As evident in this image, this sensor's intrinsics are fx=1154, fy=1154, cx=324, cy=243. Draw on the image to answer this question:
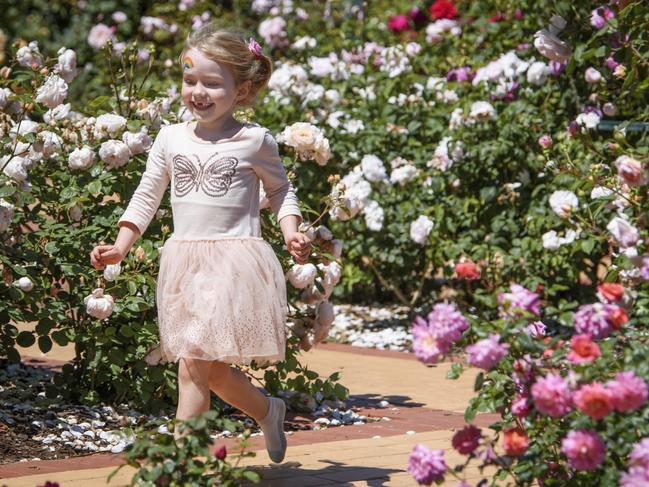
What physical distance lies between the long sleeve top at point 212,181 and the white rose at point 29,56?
1.54m

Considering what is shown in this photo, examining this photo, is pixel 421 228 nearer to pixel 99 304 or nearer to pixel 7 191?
pixel 99 304

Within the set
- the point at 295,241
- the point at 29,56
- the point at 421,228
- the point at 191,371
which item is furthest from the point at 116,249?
the point at 421,228

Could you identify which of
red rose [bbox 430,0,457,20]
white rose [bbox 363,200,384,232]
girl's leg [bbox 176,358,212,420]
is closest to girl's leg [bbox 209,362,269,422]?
girl's leg [bbox 176,358,212,420]

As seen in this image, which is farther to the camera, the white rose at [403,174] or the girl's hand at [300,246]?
the white rose at [403,174]

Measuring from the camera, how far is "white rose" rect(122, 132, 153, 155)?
4.37m

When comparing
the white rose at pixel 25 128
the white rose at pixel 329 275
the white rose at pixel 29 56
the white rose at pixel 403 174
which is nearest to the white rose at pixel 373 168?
the white rose at pixel 403 174

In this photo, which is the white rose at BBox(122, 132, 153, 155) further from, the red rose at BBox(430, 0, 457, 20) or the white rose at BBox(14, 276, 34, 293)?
the red rose at BBox(430, 0, 457, 20)

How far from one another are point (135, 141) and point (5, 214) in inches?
22.5

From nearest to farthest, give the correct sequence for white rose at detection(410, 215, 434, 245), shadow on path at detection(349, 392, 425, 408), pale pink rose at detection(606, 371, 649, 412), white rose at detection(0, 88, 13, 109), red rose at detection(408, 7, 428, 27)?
pale pink rose at detection(606, 371, 649, 412), white rose at detection(0, 88, 13, 109), shadow on path at detection(349, 392, 425, 408), white rose at detection(410, 215, 434, 245), red rose at detection(408, 7, 428, 27)

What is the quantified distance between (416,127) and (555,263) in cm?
130

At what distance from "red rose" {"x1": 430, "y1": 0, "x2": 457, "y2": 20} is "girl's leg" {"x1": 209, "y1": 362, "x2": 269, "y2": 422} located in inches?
248

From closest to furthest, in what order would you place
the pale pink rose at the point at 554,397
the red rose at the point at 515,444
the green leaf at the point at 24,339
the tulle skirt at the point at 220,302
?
1. the pale pink rose at the point at 554,397
2. the red rose at the point at 515,444
3. the tulle skirt at the point at 220,302
4. the green leaf at the point at 24,339

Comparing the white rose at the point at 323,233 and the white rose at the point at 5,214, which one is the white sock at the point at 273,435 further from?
the white rose at the point at 323,233

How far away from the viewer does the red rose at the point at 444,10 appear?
30.3ft
